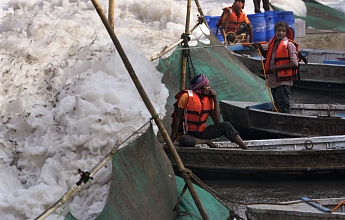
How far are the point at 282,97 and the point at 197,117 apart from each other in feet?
6.19

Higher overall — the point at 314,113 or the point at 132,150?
the point at 132,150

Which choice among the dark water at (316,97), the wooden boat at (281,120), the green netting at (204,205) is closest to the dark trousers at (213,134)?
the wooden boat at (281,120)

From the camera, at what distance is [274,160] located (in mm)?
7910

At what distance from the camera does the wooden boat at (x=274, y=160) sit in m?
7.85

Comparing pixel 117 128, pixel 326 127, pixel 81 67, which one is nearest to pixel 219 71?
pixel 326 127

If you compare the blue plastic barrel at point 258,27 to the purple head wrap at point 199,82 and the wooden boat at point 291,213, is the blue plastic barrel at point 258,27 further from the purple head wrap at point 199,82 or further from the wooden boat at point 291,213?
the wooden boat at point 291,213

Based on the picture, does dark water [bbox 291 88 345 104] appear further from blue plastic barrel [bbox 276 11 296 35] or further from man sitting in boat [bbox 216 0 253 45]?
blue plastic barrel [bbox 276 11 296 35]

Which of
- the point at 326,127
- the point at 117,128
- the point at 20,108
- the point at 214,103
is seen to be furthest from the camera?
the point at 326,127

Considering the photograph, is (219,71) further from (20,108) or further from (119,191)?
(119,191)

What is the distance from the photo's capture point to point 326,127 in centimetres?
855

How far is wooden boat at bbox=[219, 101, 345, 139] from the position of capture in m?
8.56

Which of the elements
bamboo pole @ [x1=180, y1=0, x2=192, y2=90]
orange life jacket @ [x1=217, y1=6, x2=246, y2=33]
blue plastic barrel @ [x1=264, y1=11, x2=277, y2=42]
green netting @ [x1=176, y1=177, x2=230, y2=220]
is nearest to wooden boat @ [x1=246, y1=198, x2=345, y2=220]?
green netting @ [x1=176, y1=177, x2=230, y2=220]

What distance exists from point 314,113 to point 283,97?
772mm

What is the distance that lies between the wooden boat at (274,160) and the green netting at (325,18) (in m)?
11.0
